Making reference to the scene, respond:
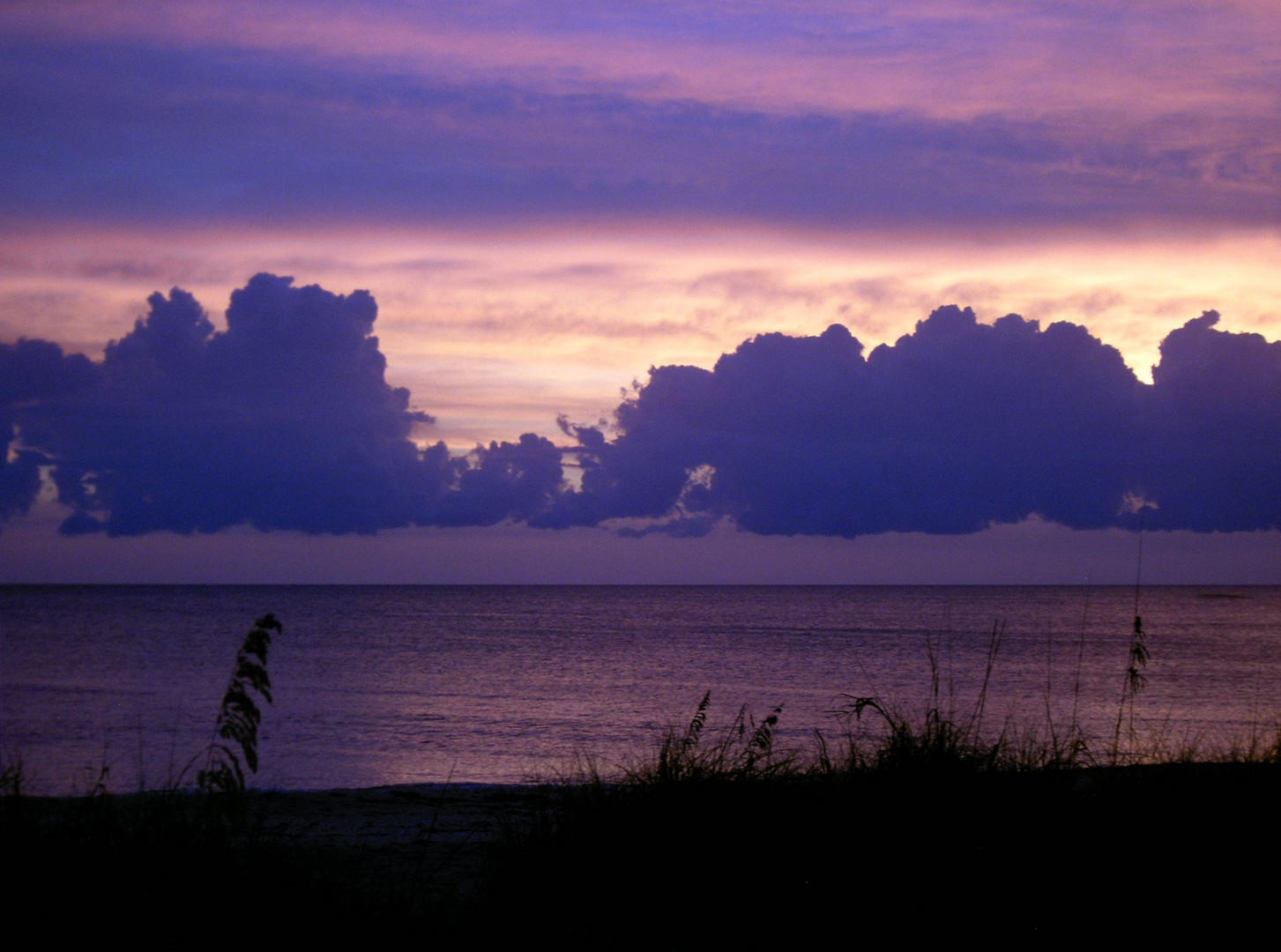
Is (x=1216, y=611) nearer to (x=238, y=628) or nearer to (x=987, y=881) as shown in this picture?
(x=238, y=628)

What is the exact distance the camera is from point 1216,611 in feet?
411

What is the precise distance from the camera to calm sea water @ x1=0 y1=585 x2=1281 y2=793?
21.9 meters

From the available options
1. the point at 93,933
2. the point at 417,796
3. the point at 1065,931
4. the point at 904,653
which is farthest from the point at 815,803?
the point at 904,653

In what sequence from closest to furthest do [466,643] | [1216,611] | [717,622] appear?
1. [466,643]
2. [717,622]
3. [1216,611]

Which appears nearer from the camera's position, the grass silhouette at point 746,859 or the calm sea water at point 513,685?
the grass silhouette at point 746,859

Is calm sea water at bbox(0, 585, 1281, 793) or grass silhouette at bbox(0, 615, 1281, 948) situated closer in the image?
grass silhouette at bbox(0, 615, 1281, 948)

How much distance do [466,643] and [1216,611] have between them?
101820 millimetres

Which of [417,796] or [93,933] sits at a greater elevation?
[93,933]

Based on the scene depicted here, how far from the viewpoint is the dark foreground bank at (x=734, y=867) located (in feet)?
16.5

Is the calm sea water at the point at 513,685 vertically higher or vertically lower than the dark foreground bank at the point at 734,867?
lower

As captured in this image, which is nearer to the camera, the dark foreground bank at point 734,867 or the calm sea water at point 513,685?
the dark foreground bank at point 734,867

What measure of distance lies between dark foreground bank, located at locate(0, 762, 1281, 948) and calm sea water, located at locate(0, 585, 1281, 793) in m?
0.64

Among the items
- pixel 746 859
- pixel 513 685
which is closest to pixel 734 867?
pixel 746 859

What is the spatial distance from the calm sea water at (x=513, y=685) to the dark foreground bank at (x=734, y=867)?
64 centimetres
